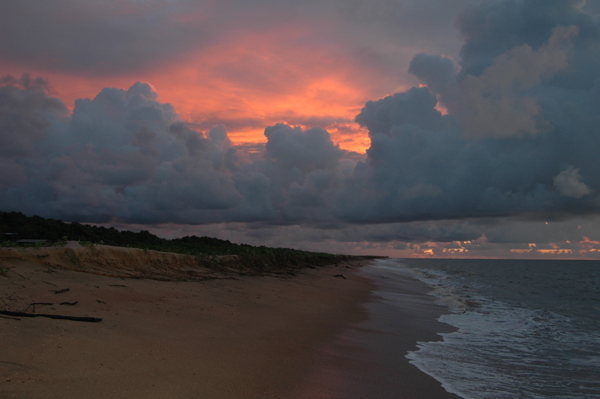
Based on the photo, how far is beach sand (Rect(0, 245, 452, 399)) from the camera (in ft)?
14.2

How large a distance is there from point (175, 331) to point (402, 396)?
432 cm

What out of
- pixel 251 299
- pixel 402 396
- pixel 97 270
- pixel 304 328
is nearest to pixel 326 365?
pixel 402 396

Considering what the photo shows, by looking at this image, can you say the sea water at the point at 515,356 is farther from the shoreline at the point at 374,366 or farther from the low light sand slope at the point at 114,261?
the low light sand slope at the point at 114,261

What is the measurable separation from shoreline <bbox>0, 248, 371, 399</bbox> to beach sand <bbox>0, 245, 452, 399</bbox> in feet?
0.05

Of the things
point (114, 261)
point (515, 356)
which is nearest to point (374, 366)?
point (515, 356)

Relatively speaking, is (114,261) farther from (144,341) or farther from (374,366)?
(374,366)

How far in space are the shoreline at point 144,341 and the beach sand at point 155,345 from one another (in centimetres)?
2

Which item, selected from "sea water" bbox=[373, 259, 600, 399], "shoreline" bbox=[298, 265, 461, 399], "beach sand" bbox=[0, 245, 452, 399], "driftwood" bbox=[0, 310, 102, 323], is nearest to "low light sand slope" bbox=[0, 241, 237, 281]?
"beach sand" bbox=[0, 245, 452, 399]

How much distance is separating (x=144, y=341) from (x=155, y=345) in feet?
0.71

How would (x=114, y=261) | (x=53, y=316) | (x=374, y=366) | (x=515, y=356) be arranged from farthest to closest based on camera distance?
(x=114, y=261) < (x=515, y=356) < (x=374, y=366) < (x=53, y=316)

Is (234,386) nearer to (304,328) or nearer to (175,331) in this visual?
(175,331)

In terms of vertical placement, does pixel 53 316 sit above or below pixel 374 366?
above

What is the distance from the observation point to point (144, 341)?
5984 millimetres

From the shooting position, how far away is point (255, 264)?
25.8 meters
